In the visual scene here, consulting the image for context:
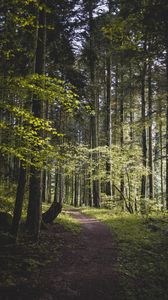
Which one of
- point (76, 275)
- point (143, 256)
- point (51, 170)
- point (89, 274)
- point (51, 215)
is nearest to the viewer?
point (76, 275)

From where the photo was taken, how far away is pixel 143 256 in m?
6.98

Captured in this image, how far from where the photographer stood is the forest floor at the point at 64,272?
4724 mm

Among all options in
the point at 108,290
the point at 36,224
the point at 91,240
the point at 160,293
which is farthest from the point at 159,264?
the point at 36,224

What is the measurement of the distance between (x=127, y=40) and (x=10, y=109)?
12.7ft

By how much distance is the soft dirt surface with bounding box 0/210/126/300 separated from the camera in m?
4.68

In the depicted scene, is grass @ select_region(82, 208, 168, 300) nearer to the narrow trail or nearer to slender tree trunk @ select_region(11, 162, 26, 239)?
the narrow trail

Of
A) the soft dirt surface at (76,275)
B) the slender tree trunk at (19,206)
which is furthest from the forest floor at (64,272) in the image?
the slender tree trunk at (19,206)

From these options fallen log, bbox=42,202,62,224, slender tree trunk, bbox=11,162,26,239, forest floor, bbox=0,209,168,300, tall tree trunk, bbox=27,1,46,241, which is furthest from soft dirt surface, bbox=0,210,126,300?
slender tree trunk, bbox=11,162,26,239

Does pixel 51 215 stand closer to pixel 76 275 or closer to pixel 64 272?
pixel 64 272

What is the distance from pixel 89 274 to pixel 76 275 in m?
0.35

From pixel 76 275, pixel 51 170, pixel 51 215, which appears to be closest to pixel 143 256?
pixel 76 275

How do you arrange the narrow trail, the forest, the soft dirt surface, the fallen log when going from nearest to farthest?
the soft dirt surface → the narrow trail → the forest → the fallen log

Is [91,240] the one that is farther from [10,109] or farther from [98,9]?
[98,9]

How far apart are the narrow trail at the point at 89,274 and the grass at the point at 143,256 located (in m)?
0.27
